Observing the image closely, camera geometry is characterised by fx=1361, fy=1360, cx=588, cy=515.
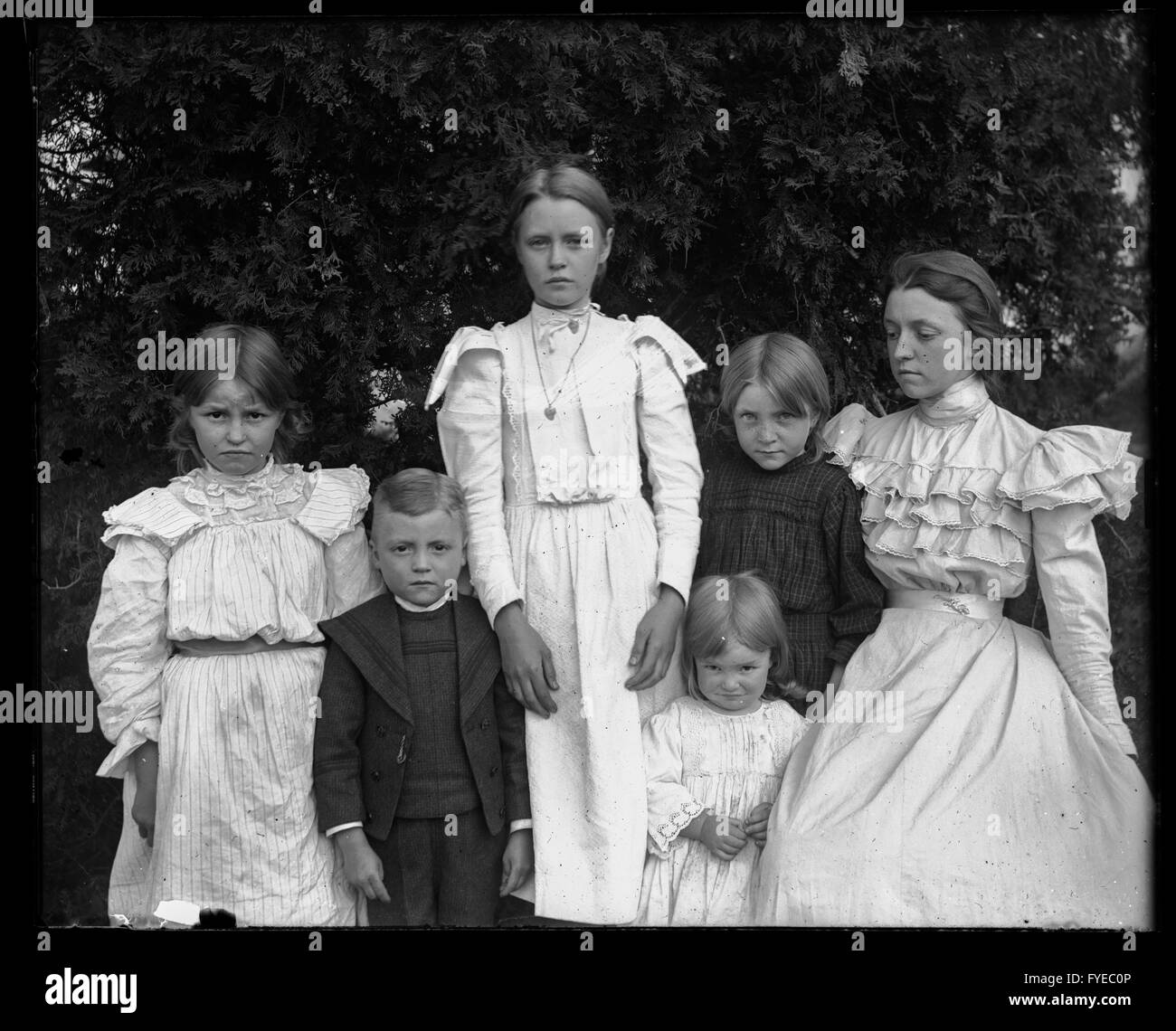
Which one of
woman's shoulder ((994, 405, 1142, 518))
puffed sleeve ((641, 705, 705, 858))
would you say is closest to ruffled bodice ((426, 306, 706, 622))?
puffed sleeve ((641, 705, 705, 858))

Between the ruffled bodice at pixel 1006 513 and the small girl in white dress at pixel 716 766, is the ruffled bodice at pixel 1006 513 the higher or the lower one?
the higher one

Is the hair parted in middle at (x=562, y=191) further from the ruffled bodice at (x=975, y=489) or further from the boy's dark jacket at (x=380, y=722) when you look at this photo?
the boy's dark jacket at (x=380, y=722)

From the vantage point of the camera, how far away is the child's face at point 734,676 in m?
3.58

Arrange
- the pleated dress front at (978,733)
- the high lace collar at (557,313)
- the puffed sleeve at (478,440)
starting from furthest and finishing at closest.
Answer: the high lace collar at (557,313) → the puffed sleeve at (478,440) → the pleated dress front at (978,733)

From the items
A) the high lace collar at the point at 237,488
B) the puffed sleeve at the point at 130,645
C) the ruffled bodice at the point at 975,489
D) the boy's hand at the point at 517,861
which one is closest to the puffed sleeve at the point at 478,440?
the high lace collar at the point at 237,488

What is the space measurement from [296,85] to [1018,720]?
2.62 metres

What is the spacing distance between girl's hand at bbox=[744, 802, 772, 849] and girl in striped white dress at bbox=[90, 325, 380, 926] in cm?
109

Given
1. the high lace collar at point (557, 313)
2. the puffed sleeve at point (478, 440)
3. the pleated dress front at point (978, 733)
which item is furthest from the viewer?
the high lace collar at point (557, 313)

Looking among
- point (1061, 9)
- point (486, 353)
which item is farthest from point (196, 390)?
point (1061, 9)

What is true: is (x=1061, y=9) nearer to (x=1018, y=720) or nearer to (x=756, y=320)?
(x=756, y=320)

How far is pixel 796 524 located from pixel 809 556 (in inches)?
3.7

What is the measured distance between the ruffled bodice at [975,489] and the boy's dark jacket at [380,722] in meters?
1.12

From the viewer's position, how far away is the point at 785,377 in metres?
3.69

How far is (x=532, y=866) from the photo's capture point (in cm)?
362
